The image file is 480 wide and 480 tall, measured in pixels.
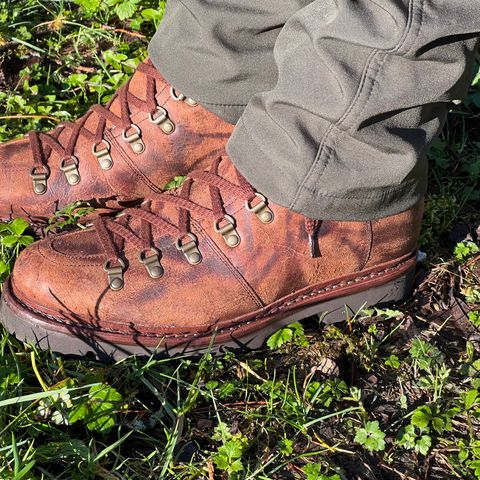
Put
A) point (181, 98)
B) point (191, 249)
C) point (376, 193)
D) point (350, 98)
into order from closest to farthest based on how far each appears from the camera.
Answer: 1. point (350, 98)
2. point (376, 193)
3. point (191, 249)
4. point (181, 98)

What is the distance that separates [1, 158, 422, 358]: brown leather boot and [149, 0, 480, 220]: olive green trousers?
10cm

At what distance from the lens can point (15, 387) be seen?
1829mm

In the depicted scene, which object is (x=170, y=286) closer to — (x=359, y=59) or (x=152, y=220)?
(x=152, y=220)

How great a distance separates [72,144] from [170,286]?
2.34 feet

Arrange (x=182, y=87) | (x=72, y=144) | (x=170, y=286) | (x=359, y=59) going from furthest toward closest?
(x=72, y=144), (x=182, y=87), (x=170, y=286), (x=359, y=59)

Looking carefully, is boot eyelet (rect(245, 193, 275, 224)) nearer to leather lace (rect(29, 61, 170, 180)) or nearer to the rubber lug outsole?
the rubber lug outsole

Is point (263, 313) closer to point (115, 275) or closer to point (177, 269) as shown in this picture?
point (177, 269)

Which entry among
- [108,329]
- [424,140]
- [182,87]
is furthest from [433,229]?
[108,329]

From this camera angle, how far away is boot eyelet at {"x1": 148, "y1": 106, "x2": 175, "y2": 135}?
234cm

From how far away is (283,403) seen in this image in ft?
6.25

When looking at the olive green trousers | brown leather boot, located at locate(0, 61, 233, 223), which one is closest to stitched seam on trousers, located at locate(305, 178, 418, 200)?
the olive green trousers

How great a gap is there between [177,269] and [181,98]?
623mm

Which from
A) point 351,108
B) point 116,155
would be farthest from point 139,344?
point 351,108

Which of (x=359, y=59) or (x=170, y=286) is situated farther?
(x=170, y=286)
